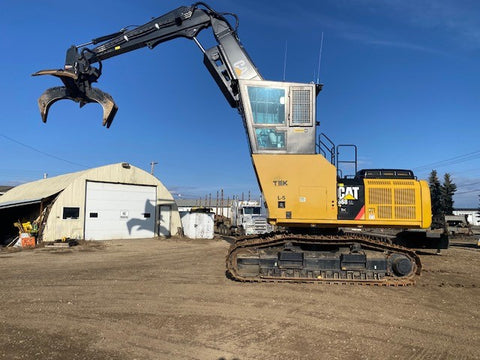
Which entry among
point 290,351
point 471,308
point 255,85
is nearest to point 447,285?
point 471,308

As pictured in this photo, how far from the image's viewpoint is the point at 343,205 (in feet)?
32.0

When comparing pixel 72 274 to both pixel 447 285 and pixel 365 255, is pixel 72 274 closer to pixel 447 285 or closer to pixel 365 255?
pixel 365 255

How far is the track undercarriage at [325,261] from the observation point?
31.4 ft

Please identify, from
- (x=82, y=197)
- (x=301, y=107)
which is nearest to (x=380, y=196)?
(x=301, y=107)

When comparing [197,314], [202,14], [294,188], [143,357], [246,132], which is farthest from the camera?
[202,14]

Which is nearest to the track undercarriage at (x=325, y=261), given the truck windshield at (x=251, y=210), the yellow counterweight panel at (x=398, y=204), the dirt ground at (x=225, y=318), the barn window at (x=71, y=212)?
the dirt ground at (x=225, y=318)

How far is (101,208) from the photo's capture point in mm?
Result: 24859

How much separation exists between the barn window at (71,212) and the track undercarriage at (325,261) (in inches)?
668

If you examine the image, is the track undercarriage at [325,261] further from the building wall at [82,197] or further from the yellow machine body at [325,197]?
the building wall at [82,197]

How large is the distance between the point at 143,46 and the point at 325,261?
31.1 ft

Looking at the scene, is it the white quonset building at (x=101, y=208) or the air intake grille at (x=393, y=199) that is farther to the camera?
the white quonset building at (x=101, y=208)

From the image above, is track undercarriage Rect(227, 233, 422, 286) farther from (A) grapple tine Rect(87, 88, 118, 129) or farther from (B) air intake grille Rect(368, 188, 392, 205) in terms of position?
(A) grapple tine Rect(87, 88, 118, 129)

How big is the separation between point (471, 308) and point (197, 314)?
5889mm

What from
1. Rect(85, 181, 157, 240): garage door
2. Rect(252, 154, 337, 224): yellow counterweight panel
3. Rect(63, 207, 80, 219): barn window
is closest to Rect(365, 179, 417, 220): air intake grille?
Rect(252, 154, 337, 224): yellow counterweight panel
